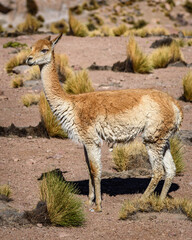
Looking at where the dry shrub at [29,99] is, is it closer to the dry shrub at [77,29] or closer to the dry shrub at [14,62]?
the dry shrub at [14,62]

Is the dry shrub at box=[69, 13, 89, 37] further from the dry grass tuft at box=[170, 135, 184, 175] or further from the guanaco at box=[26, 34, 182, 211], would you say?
the guanaco at box=[26, 34, 182, 211]

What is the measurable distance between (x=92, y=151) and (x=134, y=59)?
30.0ft

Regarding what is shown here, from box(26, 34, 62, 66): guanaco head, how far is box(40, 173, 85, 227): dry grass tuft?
59.3 inches

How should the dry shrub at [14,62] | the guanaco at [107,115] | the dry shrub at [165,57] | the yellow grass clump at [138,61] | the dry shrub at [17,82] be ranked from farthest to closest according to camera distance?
the dry shrub at [14,62]
the dry shrub at [165,57]
the yellow grass clump at [138,61]
the dry shrub at [17,82]
the guanaco at [107,115]

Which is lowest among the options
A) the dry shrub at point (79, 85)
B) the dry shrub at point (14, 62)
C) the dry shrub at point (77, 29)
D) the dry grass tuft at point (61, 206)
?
the dry shrub at point (77, 29)

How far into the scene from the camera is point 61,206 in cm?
569

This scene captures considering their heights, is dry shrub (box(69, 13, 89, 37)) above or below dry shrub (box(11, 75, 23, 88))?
below

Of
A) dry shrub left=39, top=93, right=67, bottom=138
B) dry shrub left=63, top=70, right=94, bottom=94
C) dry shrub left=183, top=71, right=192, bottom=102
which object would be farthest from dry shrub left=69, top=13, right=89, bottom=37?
dry shrub left=39, top=93, right=67, bottom=138

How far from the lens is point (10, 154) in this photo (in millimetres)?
8523

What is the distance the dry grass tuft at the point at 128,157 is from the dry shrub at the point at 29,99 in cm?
429

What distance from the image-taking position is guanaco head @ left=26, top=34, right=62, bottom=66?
20.2 feet

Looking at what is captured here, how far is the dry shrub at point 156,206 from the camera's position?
589cm

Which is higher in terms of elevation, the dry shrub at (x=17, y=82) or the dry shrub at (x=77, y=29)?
the dry shrub at (x=17, y=82)

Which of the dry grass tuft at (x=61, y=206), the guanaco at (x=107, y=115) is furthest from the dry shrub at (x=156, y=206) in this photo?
the dry grass tuft at (x=61, y=206)
